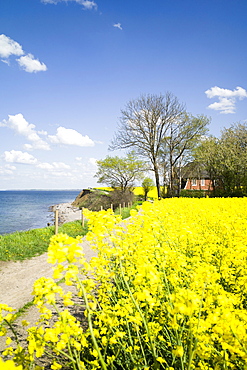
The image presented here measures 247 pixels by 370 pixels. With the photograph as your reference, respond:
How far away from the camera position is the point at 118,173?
1495 inches

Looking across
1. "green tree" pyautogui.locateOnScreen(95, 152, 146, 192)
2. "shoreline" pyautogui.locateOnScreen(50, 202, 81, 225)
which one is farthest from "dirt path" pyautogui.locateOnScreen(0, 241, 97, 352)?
"green tree" pyautogui.locateOnScreen(95, 152, 146, 192)

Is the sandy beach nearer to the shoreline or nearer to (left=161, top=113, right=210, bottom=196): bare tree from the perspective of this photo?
the shoreline

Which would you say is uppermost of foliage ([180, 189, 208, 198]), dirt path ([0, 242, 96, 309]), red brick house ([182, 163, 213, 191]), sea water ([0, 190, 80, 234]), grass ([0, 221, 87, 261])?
red brick house ([182, 163, 213, 191])

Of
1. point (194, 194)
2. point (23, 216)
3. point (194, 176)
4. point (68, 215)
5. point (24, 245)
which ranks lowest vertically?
point (23, 216)

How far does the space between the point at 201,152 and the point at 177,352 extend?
29703 millimetres

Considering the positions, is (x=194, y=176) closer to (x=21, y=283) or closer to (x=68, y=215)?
(x=68, y=215)

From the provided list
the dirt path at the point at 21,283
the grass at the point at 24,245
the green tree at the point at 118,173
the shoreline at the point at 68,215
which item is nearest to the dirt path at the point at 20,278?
the dirt path at the point at 21,283

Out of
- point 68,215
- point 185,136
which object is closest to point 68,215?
point 68,215

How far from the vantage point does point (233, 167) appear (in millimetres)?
26016

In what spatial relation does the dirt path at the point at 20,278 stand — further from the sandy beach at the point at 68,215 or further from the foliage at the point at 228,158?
the foliage at the point at 228,158

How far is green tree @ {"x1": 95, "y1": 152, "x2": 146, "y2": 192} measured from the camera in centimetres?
3759

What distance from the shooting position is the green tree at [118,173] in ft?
123

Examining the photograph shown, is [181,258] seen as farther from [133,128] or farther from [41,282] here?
[133,128]

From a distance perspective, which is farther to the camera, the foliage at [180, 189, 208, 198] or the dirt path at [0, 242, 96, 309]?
the foliage at [180, 189, 208, 198]
